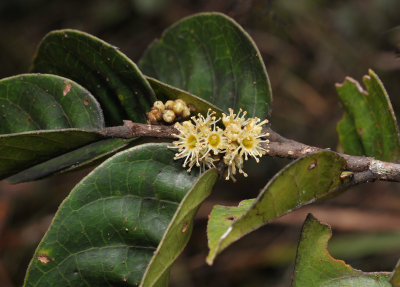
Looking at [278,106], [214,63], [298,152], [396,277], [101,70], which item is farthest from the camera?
[278,106]

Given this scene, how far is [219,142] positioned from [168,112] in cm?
20

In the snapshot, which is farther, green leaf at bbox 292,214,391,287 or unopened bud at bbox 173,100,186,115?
unopened bud at bbox 173,100,186,115

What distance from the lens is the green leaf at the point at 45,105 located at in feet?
5.16

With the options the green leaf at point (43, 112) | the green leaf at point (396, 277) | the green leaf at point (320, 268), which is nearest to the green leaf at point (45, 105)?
the green leaf at point (43, 112)

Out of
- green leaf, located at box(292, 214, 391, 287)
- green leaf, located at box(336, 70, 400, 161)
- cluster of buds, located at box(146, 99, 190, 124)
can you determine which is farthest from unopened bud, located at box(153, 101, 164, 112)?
green leaf, located at box(336, 70, 400, 161)

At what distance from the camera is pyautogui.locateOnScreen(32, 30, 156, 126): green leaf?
1565 millimetres

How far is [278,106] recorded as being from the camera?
426 cm

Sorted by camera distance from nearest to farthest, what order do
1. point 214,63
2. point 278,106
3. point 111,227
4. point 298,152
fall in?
point 111,227 < point 298,152 < point 214,63 < point 278,106

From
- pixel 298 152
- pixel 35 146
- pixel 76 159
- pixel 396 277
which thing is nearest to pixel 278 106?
pixel 298 152

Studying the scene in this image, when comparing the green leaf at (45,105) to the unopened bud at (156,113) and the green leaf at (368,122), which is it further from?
the green leaf at (368,122)

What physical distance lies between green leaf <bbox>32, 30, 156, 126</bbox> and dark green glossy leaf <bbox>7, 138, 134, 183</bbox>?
0.16 meters

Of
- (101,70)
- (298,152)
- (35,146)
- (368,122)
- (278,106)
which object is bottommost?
(278,106)

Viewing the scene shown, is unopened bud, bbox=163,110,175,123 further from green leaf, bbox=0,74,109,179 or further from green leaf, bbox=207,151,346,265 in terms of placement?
green leaf, bbox=207,151,346,265

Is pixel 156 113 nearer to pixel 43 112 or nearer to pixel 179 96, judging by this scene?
pixel 179 96
